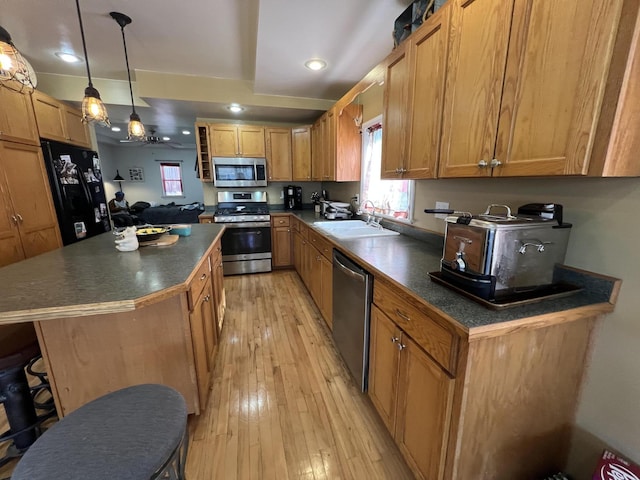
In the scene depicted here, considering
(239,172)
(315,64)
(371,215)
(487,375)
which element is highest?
(315,64)

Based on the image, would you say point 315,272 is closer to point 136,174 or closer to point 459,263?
point 459,263

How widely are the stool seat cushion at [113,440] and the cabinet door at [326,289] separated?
4.79 ft

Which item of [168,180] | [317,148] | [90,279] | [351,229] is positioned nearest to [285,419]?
[90,279]

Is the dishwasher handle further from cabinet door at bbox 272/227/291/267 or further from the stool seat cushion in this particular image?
cabinet door at bbox 272/227/291/267

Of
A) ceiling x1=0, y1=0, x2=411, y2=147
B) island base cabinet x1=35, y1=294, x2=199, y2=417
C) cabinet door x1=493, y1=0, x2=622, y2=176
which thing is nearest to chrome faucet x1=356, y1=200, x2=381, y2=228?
ceiling x1=0, y1=0, x2=411, y2=147

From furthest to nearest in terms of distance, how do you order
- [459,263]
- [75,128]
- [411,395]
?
[75,128] < [411,395] < [459,263]

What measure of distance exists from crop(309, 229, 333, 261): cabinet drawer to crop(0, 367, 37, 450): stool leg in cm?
183

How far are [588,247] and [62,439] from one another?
6.21 ft

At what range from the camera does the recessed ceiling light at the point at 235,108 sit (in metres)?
3.42

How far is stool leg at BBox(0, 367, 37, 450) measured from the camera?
3.96ft

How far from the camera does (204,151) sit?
13.1 ft

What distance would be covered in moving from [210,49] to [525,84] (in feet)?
8.84

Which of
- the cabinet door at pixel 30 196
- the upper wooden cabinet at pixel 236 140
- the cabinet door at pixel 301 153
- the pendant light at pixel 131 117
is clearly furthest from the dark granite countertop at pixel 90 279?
the cabinet door at pixel 301 153

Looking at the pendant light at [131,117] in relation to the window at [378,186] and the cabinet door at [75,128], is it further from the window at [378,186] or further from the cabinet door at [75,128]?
the window at [378,186]
